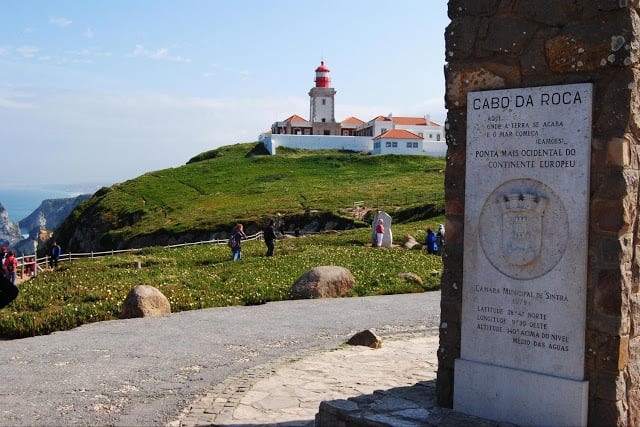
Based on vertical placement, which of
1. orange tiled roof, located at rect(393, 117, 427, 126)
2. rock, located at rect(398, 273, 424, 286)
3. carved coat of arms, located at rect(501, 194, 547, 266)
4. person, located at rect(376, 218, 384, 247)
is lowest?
rock, located at rect(398, 273, 424, 286)

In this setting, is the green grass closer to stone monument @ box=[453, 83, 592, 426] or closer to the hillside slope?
stone monument @ box=[453, 83, 592, 426]

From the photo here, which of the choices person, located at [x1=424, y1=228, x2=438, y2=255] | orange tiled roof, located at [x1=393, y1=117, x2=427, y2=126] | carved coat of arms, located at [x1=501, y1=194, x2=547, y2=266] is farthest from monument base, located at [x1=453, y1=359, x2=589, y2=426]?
orange tiled roof, located at [x1=393, y1=117, x2=427, y2=126]

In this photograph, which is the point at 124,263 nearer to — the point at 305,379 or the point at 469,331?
the point at 305,379

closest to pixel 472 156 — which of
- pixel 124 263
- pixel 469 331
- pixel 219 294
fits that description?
pixel 469 331

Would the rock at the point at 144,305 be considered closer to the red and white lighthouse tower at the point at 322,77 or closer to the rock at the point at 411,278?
the rock at the point at 411,278

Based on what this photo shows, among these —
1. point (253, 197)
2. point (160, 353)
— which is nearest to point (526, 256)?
point (160, 353)

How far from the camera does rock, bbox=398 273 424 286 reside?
68.4 ft

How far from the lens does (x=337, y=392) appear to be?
977 cm

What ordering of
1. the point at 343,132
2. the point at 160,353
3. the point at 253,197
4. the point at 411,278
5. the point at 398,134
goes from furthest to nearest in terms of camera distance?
the point at 343,132 → the point at 398,134 → the point at 253,197 → the point at 411,278 → the point at 160,353

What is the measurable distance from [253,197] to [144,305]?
194ft

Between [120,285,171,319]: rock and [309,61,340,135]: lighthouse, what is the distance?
104 meters

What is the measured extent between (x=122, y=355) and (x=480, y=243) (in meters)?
7.10

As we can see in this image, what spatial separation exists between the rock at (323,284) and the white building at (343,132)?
8726 cm

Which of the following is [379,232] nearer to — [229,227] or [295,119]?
[229,227]
